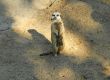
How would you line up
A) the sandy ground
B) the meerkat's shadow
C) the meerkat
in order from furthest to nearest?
the meerkat's shadow → the meerkat → the sandy ground

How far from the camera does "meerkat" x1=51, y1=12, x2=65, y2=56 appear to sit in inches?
276

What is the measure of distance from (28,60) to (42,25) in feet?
5.08

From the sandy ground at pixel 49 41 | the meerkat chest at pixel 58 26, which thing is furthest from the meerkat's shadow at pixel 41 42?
the meerkat chest at pixel 58 26

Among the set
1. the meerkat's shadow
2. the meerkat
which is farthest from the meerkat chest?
the meerkat's shadow

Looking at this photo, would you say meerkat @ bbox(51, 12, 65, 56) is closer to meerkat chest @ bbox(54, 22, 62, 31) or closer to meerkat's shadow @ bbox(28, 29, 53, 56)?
meerkat chest @ bbox(54, 22, 62, 31)

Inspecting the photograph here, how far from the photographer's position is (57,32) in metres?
7.04

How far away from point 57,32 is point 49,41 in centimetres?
70

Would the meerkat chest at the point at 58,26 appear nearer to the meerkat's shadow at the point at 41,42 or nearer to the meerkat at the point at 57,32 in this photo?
the meerkat at the point at 57,32

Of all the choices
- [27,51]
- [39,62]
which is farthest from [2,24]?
[39,62]

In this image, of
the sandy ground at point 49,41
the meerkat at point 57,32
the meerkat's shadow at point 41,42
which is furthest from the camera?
the meerkat's shadow at point 41,42

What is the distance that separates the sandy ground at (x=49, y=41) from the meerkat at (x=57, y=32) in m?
0.19

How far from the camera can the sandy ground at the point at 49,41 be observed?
6625 millimetres

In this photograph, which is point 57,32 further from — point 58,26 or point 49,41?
point 49,41

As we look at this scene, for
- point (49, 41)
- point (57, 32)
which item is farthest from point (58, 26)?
point (49, 41)
